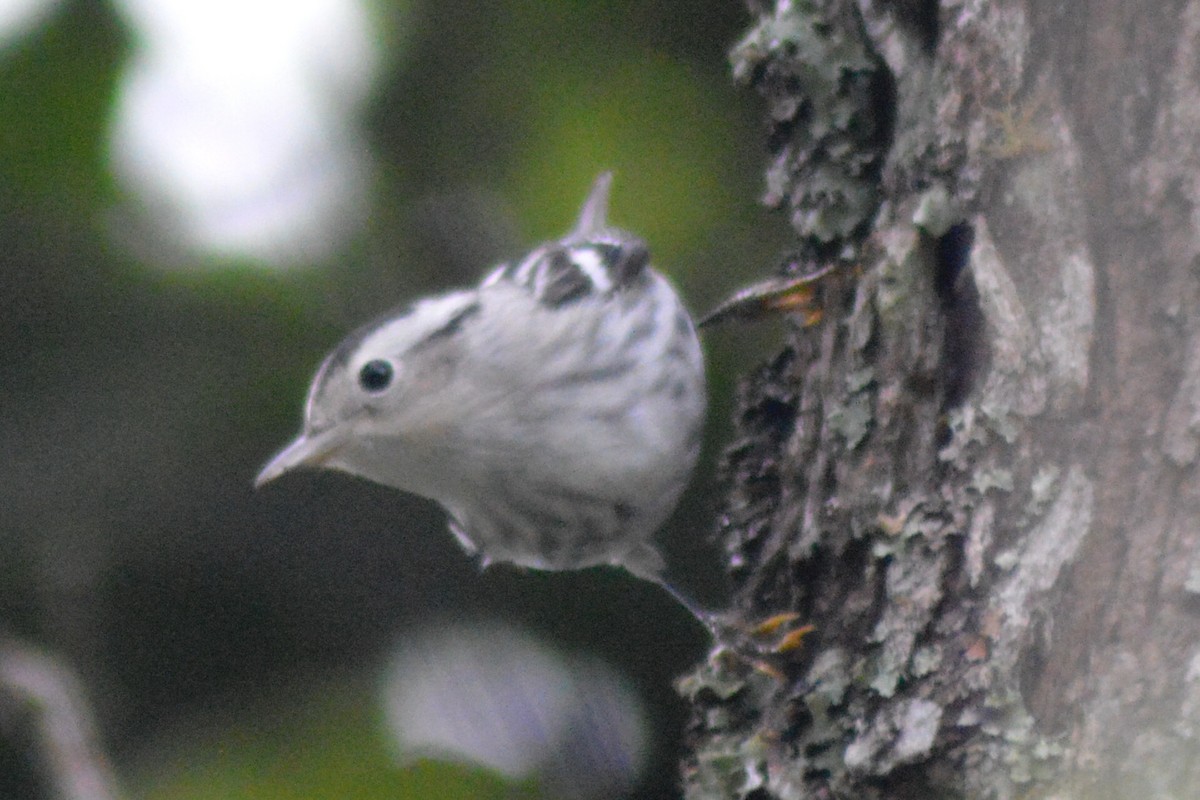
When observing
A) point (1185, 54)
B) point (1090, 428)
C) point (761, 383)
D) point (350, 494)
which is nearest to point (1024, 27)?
point (1185, 54)

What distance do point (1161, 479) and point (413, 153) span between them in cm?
126

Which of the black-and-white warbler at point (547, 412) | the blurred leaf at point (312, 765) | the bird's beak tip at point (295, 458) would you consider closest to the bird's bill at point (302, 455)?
the bird's beak tip at point (295, 458)

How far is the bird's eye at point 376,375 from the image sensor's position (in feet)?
8.93

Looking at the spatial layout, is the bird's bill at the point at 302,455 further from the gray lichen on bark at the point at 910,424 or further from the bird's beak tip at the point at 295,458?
the gray lichen on bark at the point at 910,424

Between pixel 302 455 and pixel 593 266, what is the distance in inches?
28.6

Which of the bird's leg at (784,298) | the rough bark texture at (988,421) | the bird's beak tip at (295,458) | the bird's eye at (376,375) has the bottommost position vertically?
the rough bark texture at (988,421)

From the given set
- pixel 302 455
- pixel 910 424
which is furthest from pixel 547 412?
pixel 910 424

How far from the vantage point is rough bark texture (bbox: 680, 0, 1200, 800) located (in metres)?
1.82

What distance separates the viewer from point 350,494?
286cm

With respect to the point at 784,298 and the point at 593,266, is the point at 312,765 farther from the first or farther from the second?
the point at 593,266

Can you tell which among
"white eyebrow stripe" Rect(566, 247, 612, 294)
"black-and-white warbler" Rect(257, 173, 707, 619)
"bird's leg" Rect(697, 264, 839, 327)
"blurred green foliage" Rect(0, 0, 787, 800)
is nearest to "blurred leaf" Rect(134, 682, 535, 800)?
"blurred green foliage" Rect(0, 0, 787, 800)

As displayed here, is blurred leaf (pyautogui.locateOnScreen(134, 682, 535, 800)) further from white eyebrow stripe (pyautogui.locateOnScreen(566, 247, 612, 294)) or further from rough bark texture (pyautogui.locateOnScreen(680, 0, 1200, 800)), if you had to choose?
white eyebrow stripe (pyautogui.locateOnScreen(566, 247, 612, 294))

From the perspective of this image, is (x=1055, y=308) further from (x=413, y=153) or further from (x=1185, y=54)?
(x=413, y=153)

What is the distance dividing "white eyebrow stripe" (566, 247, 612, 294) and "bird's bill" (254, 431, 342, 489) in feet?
1.94
